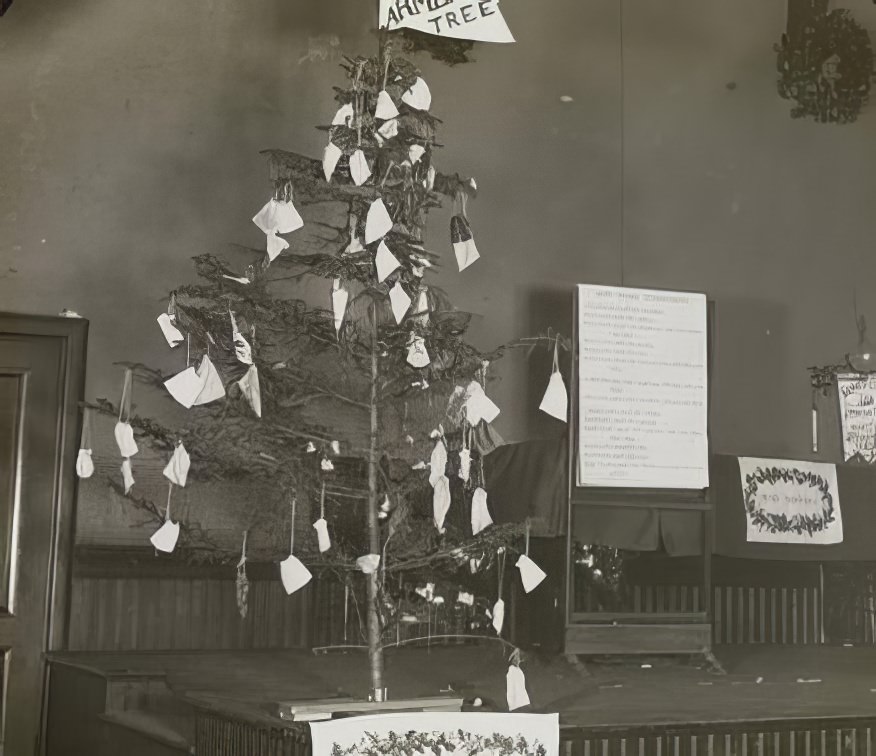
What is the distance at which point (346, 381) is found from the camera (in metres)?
2.12

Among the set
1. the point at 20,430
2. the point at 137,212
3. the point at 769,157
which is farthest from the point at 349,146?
the point at 769,157

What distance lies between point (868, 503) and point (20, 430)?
1796 mm

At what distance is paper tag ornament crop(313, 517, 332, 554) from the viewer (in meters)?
2.07

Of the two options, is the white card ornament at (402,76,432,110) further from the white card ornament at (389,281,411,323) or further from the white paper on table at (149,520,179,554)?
the white paper on table at (149,520,179,554)

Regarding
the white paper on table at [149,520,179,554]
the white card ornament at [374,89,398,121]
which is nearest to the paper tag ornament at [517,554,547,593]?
the white paper on table at [149,520,179,554]

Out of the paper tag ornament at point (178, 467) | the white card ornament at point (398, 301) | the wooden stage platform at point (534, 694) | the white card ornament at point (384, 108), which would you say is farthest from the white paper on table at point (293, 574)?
the white card ornament at point (384, 108)

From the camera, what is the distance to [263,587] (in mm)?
2047

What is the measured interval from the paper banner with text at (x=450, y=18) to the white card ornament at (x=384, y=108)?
19 centimetres

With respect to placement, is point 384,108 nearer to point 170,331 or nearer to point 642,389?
point 170,331

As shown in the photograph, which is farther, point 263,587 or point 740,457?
point 740,457

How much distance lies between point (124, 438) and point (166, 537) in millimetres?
186

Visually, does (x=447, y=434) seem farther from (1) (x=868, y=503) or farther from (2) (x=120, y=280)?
(1) (x=868, y=503)

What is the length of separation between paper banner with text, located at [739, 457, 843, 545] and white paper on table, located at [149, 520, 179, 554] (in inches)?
47.1

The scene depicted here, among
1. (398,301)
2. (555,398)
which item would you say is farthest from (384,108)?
(555,398)
